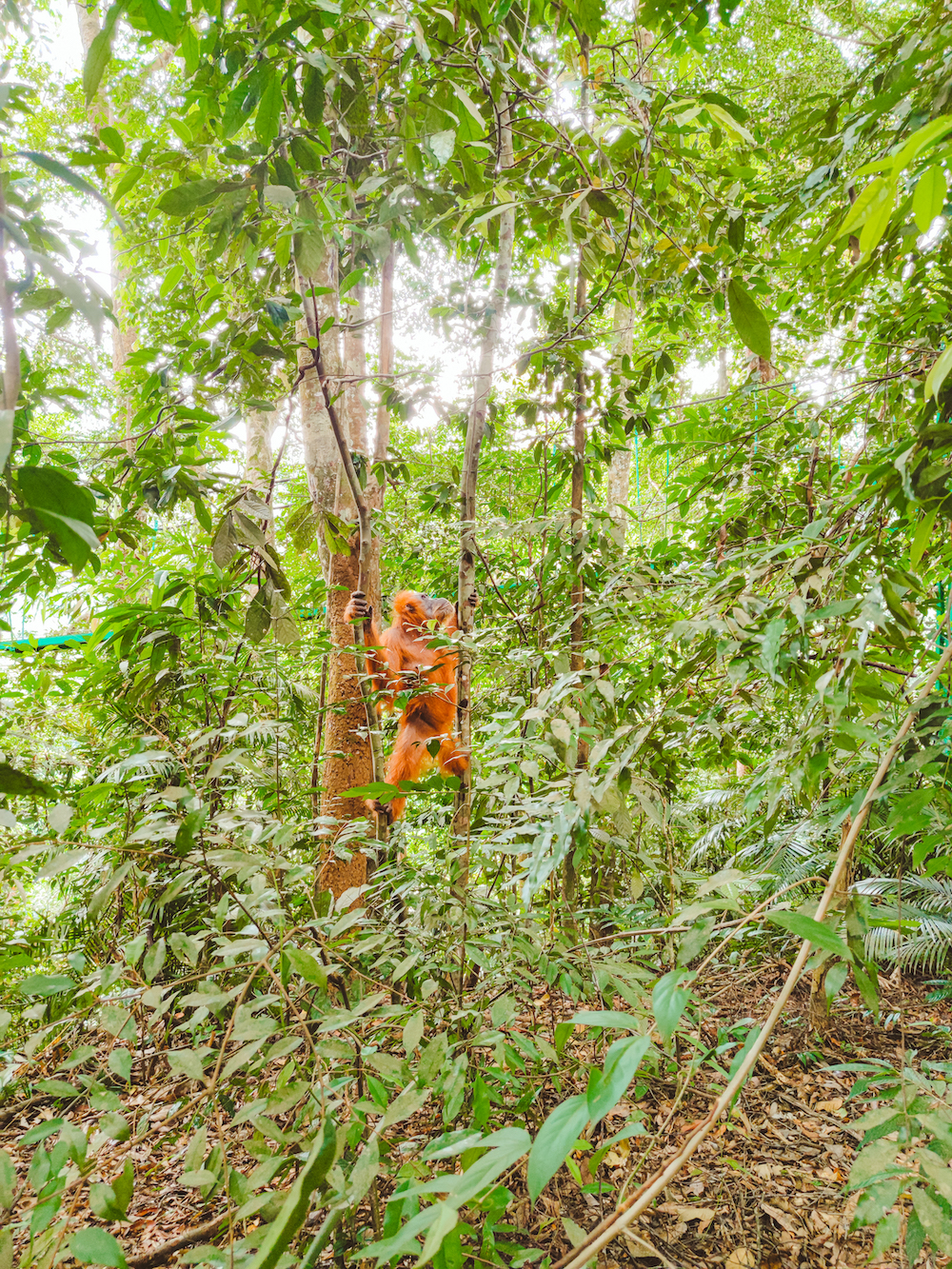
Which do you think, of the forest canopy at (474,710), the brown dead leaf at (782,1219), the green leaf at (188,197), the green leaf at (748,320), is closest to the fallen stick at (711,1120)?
the forest canopy at (474,710)

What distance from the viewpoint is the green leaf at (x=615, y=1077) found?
1.64 feet

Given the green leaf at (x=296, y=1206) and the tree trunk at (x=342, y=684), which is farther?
the tree trunk at (x=342, y=684)

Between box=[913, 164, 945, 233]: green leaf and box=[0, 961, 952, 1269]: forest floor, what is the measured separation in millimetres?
1075

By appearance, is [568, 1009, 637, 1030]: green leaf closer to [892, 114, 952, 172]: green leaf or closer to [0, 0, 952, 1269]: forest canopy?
[0, 0, 952, 1269]: forest canopy

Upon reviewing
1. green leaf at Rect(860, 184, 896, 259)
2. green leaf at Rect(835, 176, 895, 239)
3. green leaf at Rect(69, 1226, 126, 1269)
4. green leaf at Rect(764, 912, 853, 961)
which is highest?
green leaf at Rect(835, 176, 895, 239)

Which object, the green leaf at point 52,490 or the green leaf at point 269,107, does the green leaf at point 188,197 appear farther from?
the green leaf at point 52,490

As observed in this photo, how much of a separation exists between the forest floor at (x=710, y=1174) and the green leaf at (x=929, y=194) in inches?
42.3

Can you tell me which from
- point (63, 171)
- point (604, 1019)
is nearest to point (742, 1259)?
point (604, 1019)

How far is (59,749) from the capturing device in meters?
2.86

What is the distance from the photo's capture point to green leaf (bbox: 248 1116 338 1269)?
0.52 meters

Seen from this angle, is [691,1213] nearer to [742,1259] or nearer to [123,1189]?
[742,1259]

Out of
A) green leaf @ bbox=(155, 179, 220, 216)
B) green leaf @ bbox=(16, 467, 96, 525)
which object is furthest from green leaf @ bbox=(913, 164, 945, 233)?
green leaf @ bbox=(155, 179, 220, 216)

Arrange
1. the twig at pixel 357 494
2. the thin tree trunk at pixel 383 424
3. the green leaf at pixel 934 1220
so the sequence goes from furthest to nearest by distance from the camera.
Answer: the thin tree trunk at pixel 383 424 → the twig at pixel 357 494 → the green leaf at pixel 934 1220

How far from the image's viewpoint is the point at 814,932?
59 cm
